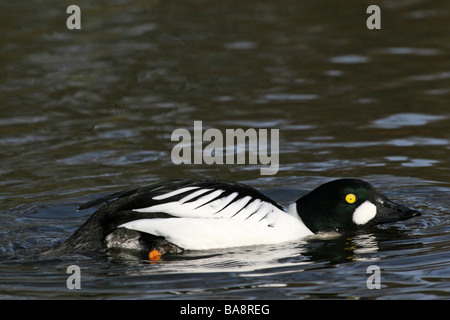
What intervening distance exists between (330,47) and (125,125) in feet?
16.1

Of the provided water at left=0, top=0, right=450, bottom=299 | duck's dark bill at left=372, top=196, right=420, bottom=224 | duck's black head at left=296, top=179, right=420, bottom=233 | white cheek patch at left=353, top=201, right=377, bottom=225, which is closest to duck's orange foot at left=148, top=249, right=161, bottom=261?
water at left=0, top=0, right=450, bottom=299

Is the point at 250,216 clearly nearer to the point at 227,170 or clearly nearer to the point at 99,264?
the point at 99,264

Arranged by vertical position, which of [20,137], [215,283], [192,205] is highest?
[20,137]

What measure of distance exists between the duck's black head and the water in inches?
6.4

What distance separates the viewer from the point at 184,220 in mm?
7621

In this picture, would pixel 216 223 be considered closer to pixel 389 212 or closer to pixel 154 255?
pixel 154 255

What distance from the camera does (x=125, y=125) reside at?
468 inches

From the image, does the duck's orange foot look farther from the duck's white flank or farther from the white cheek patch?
the white cheek patch

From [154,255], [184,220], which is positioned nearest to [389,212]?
[184,220]

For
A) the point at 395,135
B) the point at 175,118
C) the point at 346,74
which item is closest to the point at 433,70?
the point at 346,74

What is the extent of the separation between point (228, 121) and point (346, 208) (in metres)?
3.87

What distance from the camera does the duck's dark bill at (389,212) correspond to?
326 inches

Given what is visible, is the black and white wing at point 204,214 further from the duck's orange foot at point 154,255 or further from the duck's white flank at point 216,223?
the duck's orange foot at point 154,255

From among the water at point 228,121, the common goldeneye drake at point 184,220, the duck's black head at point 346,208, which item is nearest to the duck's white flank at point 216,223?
the common goldeneye drake at point 184,220
